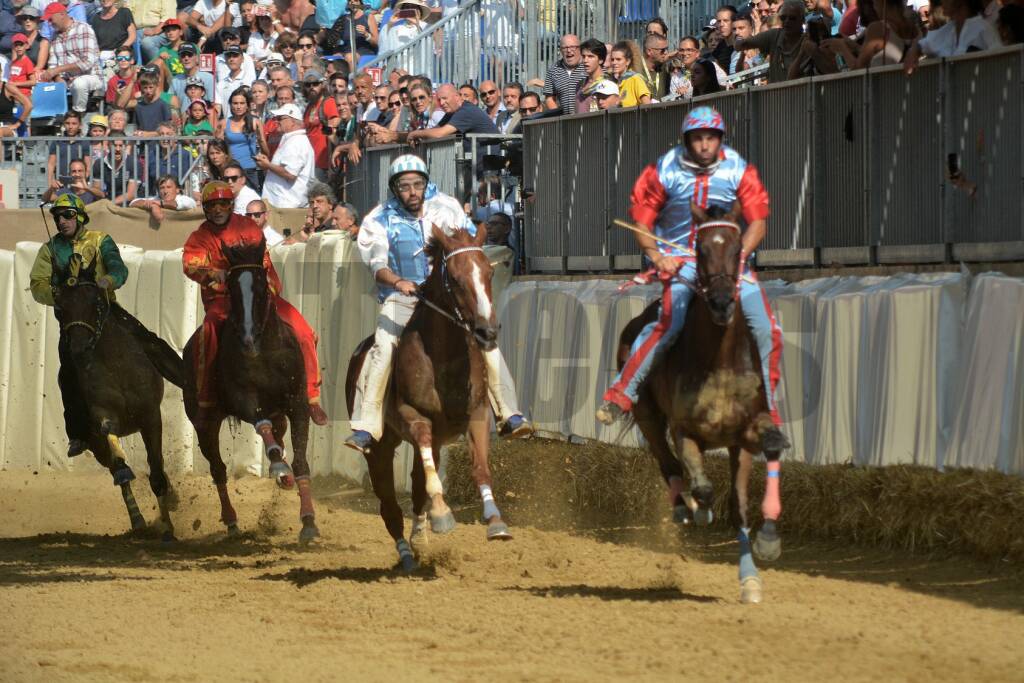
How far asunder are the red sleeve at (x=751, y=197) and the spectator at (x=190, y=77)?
1419 cm

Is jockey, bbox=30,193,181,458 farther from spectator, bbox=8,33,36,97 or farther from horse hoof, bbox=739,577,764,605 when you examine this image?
spectator, bbox=8,33,36,97

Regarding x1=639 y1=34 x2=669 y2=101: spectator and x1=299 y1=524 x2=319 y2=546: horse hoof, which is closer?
x1=299 y1=524 x2=319 y2=546: horse hoof

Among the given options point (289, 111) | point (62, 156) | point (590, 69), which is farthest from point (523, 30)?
point (62, 156)

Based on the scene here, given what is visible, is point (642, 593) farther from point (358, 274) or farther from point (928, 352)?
point (358, 274)

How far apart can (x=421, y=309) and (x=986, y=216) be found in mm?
3768

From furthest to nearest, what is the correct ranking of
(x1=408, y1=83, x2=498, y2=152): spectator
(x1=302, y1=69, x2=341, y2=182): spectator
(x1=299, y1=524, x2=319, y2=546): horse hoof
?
(x1=302, y1=69, x2=341, y2=182): spectator → (x1=408, y1=83, x2=498, y2=152): spectator → (x1=299, y1=524, x2=319, y2=546): horse hoof

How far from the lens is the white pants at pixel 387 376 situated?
421 inches

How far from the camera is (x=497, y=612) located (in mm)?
9531

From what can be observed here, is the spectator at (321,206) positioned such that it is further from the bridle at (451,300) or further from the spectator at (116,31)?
the spectator at (116,31)

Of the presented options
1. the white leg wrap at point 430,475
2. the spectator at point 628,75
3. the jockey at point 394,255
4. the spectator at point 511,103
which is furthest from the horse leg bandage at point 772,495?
the spectator at point 511,103

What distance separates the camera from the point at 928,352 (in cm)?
1052

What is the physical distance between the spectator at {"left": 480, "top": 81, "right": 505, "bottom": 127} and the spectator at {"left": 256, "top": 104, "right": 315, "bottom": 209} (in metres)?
2.34

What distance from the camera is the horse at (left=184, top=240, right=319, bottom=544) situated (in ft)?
41.2

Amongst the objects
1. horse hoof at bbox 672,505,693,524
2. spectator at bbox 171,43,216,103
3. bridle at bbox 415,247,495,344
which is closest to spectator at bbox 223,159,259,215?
spectator at bbox 171,43,216,103
